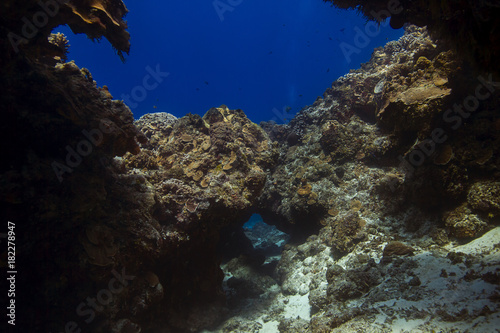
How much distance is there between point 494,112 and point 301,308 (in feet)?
22.3

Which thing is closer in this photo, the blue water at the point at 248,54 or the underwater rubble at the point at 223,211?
the underwater rubble at the point at 223,211

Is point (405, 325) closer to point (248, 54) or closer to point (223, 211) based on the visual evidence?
point (223, 211)

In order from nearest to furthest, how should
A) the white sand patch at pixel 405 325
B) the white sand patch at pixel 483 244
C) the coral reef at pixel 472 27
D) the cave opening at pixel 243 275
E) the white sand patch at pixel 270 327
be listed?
the coral reef at pixel 472 27 < the white sand patch at pixel 405 325 < the white sand patch at pixel 483 244 < the white sand patch at pixel 270 327 < the cave opening at pixel 243 275

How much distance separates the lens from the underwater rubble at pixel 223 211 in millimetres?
3928

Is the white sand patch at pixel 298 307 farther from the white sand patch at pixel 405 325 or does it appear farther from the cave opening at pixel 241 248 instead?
the white sand patch at pixel 405 325

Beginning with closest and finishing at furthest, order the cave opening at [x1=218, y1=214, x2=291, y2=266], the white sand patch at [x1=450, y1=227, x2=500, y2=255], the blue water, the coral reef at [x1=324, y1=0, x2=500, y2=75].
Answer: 1. the coral reef at [x1=324, y1=0, x2=500, y2=75]
2. the white sand patch at [x1=450, y1=227, x2=500, y2=255]
3. the cave opening at [x1=218, y1=214, x2=291, y2=266]
4. the blue water

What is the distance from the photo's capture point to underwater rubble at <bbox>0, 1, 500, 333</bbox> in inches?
155

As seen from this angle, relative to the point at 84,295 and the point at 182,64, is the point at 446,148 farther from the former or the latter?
the point at 182,64

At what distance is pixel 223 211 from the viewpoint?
6344 millimetres

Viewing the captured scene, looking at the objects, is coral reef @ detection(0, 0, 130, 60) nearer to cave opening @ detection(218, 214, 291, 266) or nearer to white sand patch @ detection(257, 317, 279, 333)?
cave opening @ detection(218, 214, 291, 266)

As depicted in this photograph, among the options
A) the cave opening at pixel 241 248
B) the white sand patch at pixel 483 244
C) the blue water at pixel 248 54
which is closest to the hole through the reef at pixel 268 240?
the cave opening at pixel 241 248

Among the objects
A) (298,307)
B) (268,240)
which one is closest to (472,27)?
(298,307)

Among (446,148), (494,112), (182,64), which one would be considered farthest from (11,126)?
(182,64)

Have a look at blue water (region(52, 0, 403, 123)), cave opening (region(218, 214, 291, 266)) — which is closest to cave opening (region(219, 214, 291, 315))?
cave opening (region(218, 214, 291, 266))
